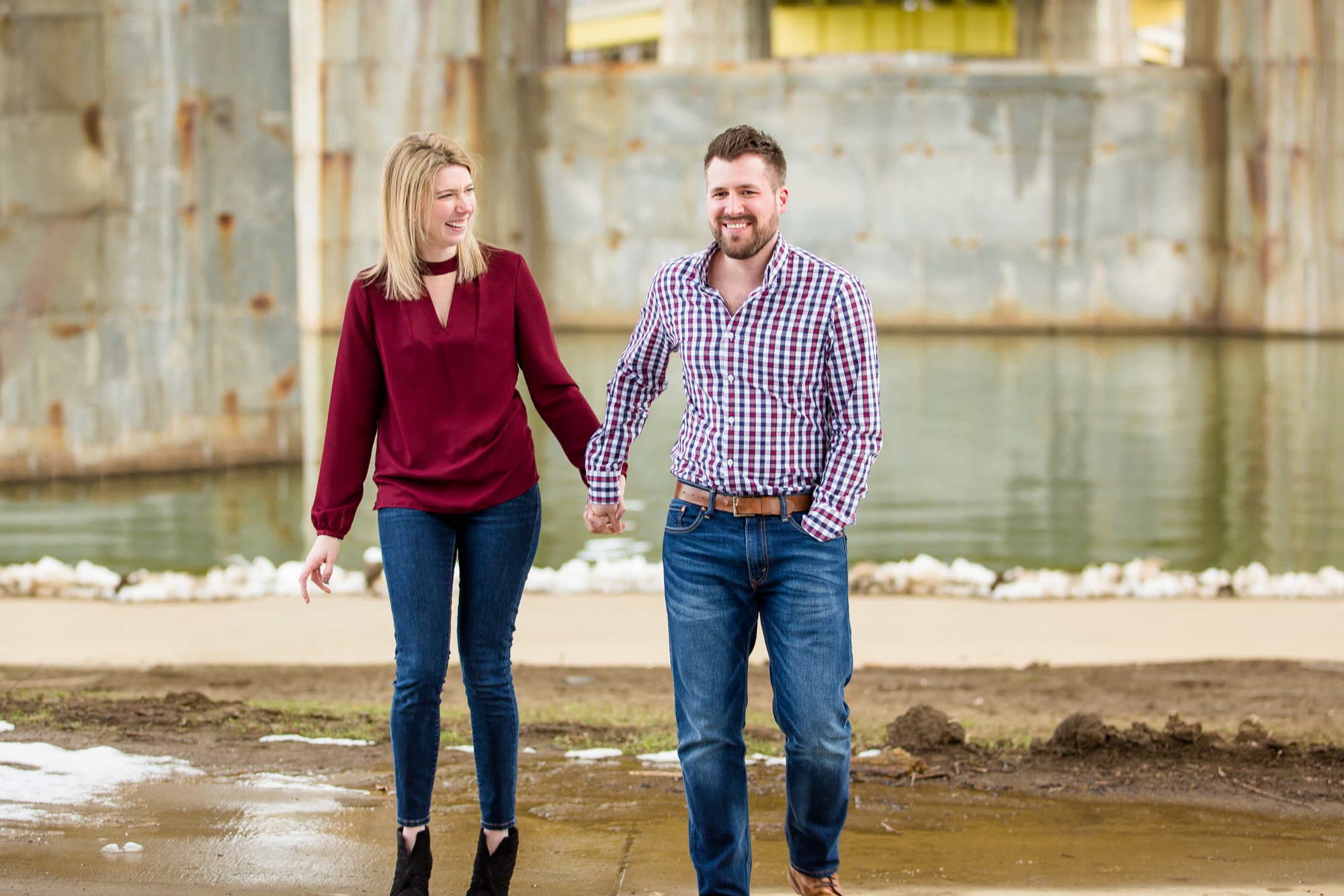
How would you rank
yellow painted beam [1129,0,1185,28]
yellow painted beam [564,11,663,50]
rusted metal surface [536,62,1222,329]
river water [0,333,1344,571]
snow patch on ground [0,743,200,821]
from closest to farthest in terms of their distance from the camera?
snow patch on ground [0,743,200,821] < river water [0,333,1344,571] < rusted metal surface [536,62,1222,329] < yellow painted beam [1129,0,1185,28] < yellow painted beam [564,11,663,50]

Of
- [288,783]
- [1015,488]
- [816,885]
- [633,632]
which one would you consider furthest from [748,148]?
[1015,488]

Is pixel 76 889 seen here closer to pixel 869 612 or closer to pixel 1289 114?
pixel 869 612

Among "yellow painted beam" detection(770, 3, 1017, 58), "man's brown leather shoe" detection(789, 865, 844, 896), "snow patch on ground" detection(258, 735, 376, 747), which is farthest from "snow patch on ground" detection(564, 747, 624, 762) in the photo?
"yellow painted beam" detection(770, 3, 1017, 58)

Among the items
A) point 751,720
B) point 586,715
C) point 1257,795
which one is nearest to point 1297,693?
point 1257,795

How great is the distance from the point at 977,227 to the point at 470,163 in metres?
17.1

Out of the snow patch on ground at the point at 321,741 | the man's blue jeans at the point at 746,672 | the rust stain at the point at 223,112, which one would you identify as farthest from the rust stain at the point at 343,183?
the man's blue jeans at the point at 746,672

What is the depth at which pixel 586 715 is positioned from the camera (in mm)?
5488

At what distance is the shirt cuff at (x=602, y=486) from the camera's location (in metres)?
3.65

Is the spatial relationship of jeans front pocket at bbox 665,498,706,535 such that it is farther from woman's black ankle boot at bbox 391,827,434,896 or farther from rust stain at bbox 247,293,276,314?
rust stain at bbox 247,293,276,314

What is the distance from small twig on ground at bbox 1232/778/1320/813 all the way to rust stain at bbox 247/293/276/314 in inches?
329

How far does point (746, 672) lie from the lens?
3451 mm

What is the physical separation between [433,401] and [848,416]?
94cm

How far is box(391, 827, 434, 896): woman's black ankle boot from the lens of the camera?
3537 mm

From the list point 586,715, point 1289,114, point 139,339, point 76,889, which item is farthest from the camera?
point 1289,114
